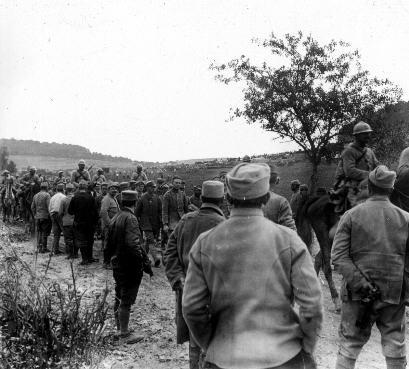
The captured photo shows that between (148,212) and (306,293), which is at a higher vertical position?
(306,293)

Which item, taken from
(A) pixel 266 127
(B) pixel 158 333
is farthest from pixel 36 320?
(A) pixel 266 127

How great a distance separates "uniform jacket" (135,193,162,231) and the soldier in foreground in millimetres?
8657

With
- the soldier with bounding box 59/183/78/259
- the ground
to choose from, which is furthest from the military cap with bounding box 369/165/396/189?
the soldier with bounding box 59/183/78/259

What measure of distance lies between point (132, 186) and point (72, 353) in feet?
26.6

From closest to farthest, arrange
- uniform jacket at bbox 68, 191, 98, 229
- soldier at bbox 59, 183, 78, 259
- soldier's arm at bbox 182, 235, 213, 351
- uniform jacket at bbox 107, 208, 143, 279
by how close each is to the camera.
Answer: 1. soldier's arm at bbox 182, 235, 213, 351
2. uniform jacket at bbox 107, 208, 143, 279
3. uniform jacket at bbox 68, 191, 98, 229
4. soldier at bbox 59, 183, 78, 259

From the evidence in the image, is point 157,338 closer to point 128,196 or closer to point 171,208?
point 128,196

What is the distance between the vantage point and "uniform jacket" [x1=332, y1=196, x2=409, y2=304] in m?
3.93

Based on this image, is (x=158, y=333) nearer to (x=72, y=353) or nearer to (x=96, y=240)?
(x=72, y=353)

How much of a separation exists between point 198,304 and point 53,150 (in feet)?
260

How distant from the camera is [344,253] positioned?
4098 mm

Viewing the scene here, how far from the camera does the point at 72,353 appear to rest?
4.51 meters

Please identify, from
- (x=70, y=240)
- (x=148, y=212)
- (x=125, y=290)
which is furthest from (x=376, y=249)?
(x=70, y=240)

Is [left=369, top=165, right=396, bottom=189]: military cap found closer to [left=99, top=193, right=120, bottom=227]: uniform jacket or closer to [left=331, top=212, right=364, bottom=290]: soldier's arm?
[left=331, top=212, right=364, bottom=290]: soldier's arm

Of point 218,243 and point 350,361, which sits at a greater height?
point 218,243
